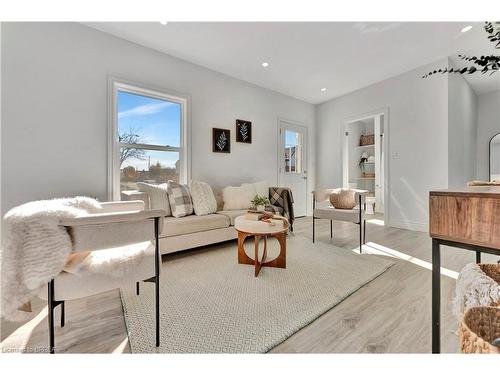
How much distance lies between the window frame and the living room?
0.07 feet

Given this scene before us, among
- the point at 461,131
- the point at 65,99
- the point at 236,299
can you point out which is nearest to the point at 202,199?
the point at 236,299

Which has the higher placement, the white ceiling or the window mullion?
the white ceiling

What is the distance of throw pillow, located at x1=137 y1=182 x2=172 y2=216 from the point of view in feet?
8.87

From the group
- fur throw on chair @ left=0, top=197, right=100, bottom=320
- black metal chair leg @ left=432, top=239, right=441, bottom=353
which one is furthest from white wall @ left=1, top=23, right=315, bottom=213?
black metal chair leg @ left=432, top=239, right=441, bottom=353

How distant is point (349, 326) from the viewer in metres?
1.36

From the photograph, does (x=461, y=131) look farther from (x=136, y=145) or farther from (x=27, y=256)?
(x=27, y=256)

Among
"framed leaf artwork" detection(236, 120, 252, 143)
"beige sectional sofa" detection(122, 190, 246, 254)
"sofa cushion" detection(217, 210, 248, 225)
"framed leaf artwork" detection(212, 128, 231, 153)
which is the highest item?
"framed leaf artwork" detection(236, 120, 252, 143)

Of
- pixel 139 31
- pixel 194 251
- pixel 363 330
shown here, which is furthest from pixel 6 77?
pixel 363 330

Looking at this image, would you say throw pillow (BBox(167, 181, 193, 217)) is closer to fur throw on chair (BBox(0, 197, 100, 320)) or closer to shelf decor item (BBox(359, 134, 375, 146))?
fur throw on chair (BBox(0, 197, 100, 320))

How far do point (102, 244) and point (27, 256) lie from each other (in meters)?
0.27

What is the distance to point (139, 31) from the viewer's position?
106 inches

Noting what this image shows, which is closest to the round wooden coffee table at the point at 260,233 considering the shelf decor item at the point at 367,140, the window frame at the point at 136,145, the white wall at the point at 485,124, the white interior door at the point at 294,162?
the window frame at the point at 136,145
